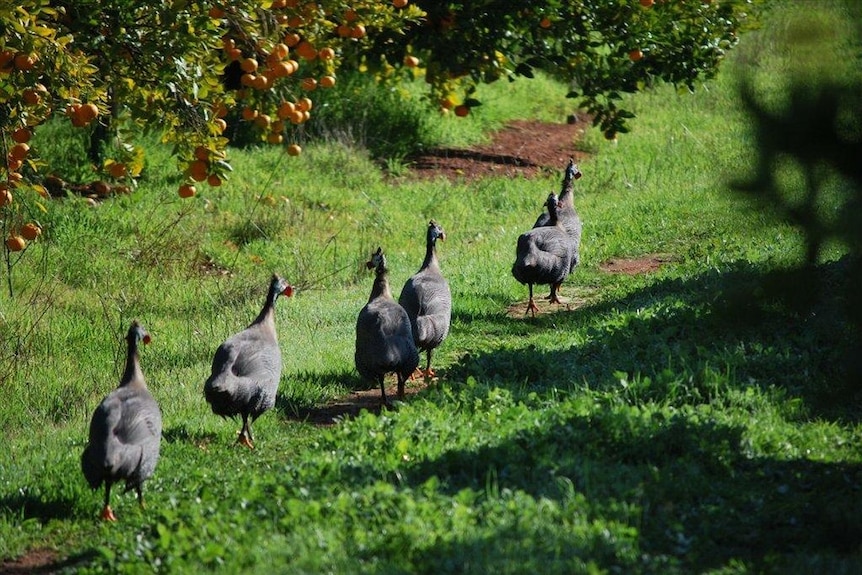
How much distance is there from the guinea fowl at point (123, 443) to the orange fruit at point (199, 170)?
139cm

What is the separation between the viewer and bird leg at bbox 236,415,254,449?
7672 millimetres

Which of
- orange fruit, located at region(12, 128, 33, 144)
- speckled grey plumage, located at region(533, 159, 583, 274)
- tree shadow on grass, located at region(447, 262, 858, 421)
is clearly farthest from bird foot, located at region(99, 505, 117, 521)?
speckled grey plumage, located at region(533, 159, 583, 274)

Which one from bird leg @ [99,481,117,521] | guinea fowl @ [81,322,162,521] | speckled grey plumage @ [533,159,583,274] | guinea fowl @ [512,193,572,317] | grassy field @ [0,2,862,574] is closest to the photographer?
grassy field @ [0,2,862,574]

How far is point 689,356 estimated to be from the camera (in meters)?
8.14

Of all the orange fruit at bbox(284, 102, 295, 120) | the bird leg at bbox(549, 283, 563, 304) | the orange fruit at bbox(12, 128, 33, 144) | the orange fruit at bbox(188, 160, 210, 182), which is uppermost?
the orange fruit at bbox(284, 102, 295, 120)

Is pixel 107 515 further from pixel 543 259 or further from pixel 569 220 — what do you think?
pixel 569 220

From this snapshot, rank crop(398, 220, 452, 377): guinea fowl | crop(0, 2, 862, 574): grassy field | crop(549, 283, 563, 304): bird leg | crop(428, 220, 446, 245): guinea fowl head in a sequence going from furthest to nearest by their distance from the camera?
crop(549, 283, 563, 304): bird leg
crop(428, 220, 446, 245): guinea fowl head
crop(398, 220, 452, 377): guinea fowl
crop(0, 2, 862, 574): grassy field

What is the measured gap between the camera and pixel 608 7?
10.6m

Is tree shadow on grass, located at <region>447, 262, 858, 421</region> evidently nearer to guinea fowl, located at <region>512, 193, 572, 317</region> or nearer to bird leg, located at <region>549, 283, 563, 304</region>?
guinea fowl, located at <region>512, 193, 572, 317</region>

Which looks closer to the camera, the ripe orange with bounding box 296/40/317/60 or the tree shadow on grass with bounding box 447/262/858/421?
the tree shadow on grass with bounding box 447/262/858/421

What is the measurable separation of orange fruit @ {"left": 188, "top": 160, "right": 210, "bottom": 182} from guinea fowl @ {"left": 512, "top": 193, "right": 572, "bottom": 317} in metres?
3.91

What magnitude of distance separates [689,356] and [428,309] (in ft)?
7.20

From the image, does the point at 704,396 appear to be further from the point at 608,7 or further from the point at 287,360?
the point at 608,7

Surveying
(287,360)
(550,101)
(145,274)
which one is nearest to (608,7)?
(287,360)
